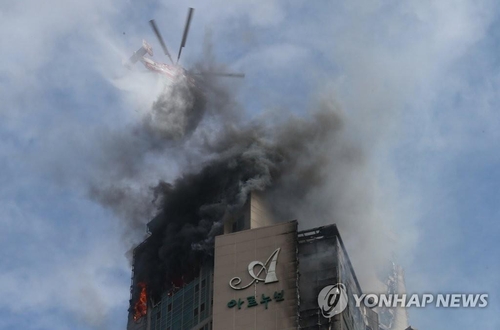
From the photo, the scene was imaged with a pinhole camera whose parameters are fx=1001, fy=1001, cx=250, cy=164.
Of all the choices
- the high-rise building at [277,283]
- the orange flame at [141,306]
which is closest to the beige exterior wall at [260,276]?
the high-rise building at [277,283]

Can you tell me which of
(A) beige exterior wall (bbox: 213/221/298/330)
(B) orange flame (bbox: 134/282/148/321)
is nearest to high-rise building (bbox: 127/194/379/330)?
(A) beige exterior wall (bbox: 213/221/298/330)

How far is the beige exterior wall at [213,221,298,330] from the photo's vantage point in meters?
118

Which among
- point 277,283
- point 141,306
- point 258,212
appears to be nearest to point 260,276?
point 277,283

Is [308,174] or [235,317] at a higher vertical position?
[308,174]

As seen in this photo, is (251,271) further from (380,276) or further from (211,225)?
(380,276)

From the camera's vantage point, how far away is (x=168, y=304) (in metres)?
138

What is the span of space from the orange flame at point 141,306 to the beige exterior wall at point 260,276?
21.7 m

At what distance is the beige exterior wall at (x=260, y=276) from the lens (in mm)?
118125

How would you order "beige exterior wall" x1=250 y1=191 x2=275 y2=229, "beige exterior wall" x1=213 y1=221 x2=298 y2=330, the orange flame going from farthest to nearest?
1. the orange flame
2. "beige exterior wall" x1=250 y1=191 x2=275 y2=229
3. "beige exterior wall" x1=213 y1=221 x2=298 y2=330

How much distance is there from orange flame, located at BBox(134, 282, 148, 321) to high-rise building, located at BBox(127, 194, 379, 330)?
12183 millimetres

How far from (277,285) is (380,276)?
80.2 m

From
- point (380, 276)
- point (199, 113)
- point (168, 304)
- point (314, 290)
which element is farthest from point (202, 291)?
point (380, 276)

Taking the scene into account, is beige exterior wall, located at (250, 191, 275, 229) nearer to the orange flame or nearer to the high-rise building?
the high-rise building

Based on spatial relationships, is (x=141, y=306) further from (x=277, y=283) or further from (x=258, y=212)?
(x=277, y=283)
